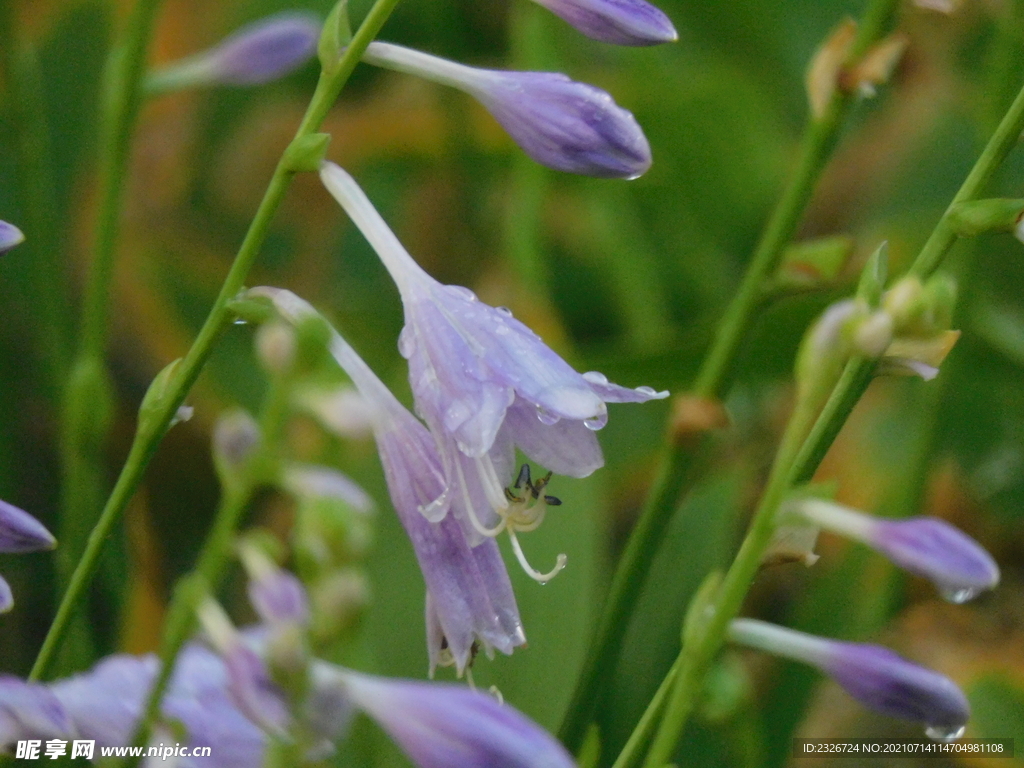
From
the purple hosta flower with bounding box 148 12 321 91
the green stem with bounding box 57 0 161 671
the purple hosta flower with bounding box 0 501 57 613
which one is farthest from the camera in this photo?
the purple hosta flower with bounding box 148 12 321 91

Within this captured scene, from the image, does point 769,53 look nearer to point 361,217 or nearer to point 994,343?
point 994,343

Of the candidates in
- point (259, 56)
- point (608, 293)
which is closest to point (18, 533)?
point (259, 56)

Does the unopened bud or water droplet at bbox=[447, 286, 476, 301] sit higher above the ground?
the unopened bud

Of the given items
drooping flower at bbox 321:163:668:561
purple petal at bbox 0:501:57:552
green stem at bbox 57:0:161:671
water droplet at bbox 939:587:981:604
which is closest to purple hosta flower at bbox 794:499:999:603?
water droplet at bbox 939:587:981:604

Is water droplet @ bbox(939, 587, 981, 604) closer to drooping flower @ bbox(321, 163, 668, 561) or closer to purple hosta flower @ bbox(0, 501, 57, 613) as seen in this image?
drooping flower @ bbox(321, 163, 668, 561)

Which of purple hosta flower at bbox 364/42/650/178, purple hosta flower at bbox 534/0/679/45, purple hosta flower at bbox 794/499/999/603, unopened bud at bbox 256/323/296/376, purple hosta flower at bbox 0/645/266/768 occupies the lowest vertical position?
purple hosta flower at bbox 0/645/266/768

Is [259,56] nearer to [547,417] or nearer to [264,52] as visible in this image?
[264,52]
